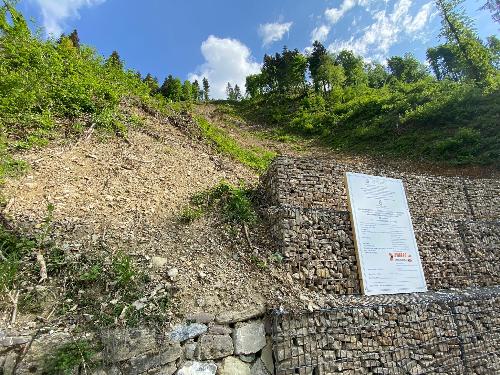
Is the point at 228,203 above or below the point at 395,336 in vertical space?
above

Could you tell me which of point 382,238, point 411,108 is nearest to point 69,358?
point 382,238

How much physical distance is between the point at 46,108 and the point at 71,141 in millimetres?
1234

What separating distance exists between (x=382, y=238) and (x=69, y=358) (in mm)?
5003

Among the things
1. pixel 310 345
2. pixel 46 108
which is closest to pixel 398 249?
pixel 310 345

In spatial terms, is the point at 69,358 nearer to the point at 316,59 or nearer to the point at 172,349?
the point at 172,349

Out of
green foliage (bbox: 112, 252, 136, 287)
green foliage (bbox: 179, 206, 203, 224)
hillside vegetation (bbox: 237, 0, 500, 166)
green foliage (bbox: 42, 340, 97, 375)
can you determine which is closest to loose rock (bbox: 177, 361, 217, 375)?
green foliage (bbox: 42, 340, 97, 375)

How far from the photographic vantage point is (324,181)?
662 cm

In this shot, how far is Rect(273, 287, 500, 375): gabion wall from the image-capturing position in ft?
13.9

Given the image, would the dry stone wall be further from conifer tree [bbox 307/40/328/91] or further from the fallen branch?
conifer tree [bbox 307/40/328/91]

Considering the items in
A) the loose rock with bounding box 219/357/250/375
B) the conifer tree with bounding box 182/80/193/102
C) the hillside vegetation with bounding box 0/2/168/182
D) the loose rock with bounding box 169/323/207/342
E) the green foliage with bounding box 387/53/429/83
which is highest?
the conifer tree with bounding box 182/80/193/102

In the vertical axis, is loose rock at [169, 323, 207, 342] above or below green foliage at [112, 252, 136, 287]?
below

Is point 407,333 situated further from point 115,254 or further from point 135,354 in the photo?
point 115,254

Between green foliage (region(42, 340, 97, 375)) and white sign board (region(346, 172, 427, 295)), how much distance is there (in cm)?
408

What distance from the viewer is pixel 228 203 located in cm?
636
